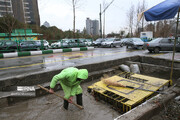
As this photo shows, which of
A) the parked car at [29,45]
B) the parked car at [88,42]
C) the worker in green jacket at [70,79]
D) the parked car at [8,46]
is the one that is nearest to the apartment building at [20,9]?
the parked car at [8,46]

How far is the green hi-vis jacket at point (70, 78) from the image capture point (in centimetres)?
271

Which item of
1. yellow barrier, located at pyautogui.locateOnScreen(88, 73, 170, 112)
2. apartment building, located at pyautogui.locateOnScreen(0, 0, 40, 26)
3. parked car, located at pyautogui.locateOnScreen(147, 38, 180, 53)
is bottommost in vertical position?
yellow barrier, located at pyautogui.locateOnScreen(88, 73, 170, 112)

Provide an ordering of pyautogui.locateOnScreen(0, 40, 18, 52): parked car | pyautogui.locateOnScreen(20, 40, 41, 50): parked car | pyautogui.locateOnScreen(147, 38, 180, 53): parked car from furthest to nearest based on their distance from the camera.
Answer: pyautogui.locateOnScreen(20, 40, 41, 50): parked car, pyautogui.locateOnScreen(0, 40, 18, 52): parked car, pyautogui.locateOnScreen(147, 38, 180, 53): parked car

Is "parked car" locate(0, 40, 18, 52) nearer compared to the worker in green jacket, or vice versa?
the worker in green jacket

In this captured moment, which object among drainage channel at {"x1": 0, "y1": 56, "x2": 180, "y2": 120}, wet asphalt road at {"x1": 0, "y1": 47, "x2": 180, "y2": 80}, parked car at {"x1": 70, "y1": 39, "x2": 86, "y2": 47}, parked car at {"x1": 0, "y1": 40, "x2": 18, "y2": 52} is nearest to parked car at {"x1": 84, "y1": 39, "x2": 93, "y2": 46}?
parked car at {"x1": 70, "y1": 39, "x2": 86, "y2": 47}

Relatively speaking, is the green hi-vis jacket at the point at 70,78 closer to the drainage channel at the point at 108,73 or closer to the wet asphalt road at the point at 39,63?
the drainage channel at the point at 108,73

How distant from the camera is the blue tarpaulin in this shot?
3600 mm

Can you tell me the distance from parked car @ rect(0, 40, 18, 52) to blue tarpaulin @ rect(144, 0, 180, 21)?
12.5 metres

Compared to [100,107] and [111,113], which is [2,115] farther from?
[111,113]

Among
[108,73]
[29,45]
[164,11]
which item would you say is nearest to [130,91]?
[108,73]

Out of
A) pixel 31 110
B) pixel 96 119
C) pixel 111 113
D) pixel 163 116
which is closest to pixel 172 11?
pixel 163 116

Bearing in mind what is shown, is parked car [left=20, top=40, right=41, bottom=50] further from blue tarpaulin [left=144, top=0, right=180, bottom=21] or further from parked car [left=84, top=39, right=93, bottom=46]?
blue tarpaulin [left=144, top=0, right=180, bottom=21]

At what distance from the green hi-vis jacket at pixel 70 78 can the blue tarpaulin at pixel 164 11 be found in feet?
10.4

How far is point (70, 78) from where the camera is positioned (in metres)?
2.81
